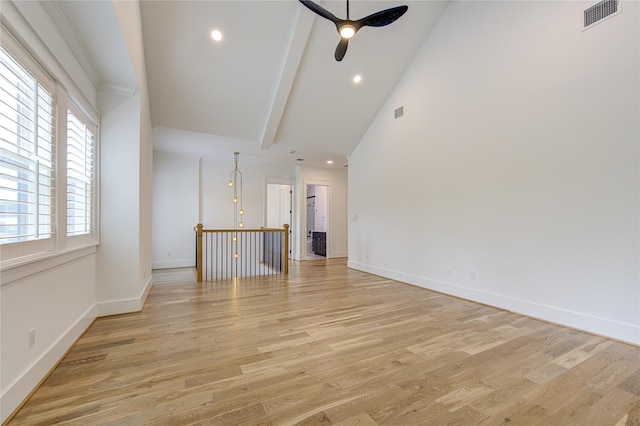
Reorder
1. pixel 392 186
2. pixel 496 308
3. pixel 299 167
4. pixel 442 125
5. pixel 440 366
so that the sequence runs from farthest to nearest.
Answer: pixel 299 167
pixel 392 186
pixel 442 125
pixel 496 308
pixel 440 366

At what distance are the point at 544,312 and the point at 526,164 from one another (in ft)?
5.70

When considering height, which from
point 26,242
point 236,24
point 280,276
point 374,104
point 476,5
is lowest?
point 280,276

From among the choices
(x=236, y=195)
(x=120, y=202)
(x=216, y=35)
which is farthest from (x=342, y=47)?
(x=236, y=195)

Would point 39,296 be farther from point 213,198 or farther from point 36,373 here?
point 213,198

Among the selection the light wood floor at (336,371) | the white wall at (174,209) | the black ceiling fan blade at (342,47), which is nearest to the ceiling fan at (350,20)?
the black ceiling fan blade at (342,47)

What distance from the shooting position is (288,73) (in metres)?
4.16

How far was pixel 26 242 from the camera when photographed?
1.76m

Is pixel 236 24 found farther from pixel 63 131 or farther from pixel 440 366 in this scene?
pixel 440 366

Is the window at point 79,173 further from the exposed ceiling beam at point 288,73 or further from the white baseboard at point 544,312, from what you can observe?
the white baseboard at point 544,312

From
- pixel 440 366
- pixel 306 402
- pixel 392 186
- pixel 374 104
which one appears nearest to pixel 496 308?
pixel 440 366

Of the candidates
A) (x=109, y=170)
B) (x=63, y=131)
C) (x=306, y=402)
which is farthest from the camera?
(x=109, y=170)

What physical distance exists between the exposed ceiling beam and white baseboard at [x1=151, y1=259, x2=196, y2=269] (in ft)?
12.6

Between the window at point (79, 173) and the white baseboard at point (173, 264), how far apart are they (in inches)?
163

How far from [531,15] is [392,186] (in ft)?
9.64
